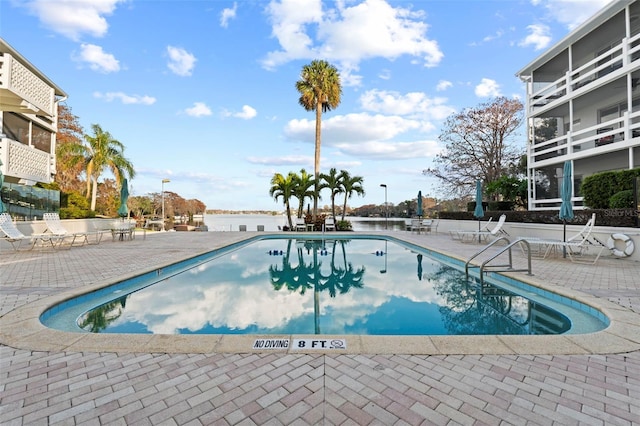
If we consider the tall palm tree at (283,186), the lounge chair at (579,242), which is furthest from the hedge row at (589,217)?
the tall palm tree at (283,186)

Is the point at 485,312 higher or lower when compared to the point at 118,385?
lower

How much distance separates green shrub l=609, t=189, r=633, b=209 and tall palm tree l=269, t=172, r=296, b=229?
1518 cm

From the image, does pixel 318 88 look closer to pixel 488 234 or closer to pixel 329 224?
pixel 329 224

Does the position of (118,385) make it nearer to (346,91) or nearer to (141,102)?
(141,102)

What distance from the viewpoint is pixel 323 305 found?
541cm

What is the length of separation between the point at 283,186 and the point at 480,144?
13.2 meters

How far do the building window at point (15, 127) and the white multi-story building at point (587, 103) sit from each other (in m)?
24.8

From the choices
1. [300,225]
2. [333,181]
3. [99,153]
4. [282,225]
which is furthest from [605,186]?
[99,153]

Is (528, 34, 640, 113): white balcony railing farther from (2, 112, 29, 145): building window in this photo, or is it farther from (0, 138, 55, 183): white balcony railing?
(2, 112, 29, 145): building window

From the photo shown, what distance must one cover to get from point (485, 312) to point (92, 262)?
8.35 m

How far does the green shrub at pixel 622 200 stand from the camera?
895cm

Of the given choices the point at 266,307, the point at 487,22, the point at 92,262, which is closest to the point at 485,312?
the point at 266,307

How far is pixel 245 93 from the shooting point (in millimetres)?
20266

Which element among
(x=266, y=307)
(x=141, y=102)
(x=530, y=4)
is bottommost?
(x=266, y=307)
